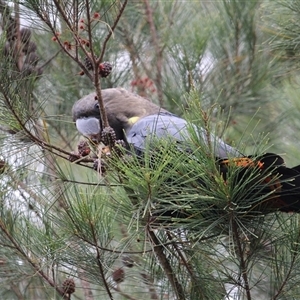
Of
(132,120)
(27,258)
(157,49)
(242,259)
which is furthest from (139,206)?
(157,49)

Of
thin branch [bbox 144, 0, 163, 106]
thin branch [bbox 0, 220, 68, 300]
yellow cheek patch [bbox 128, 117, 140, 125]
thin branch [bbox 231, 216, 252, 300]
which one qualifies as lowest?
thin branch [bbox 0, 220, 68, 300]

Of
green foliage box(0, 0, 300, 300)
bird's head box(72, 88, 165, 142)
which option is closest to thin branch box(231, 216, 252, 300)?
green foliage box(0, 0, 300, 300)

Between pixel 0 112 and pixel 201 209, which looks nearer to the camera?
pixel 201 209

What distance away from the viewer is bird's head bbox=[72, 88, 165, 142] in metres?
2.04

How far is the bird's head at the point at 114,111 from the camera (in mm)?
2045

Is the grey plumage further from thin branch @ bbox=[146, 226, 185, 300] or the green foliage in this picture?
thin branch @ bbox=[146, 226, 185, 300]

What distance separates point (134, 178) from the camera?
4.29 ft

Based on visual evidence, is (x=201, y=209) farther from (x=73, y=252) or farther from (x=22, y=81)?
(x=22, y=81)

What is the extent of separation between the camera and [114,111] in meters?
2.11

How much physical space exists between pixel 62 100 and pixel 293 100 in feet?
2.70

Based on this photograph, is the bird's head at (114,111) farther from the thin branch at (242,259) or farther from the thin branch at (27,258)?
the thin branch at (242,259)

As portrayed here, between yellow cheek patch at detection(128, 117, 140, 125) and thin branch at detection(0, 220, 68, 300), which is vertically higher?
yellow cheek patch at detection(128, 117, 140, 125)

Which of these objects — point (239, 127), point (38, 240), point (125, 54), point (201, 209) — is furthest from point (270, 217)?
point (125, 54)

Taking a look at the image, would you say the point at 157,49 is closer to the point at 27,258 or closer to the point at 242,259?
the point at 27,258
